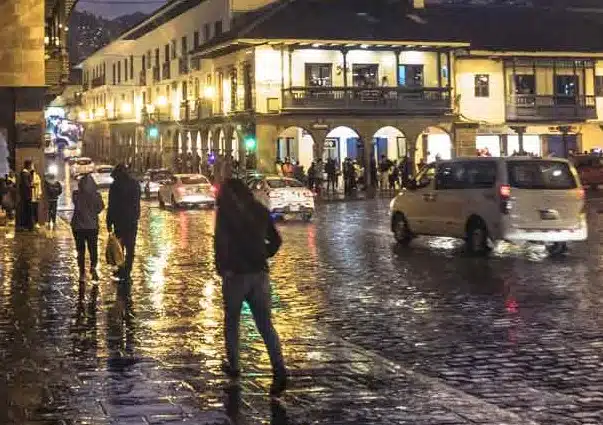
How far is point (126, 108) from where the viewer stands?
81312mm

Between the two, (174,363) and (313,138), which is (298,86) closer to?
(313,138)

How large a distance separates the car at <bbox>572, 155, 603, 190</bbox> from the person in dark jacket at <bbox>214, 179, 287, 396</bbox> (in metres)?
39.5

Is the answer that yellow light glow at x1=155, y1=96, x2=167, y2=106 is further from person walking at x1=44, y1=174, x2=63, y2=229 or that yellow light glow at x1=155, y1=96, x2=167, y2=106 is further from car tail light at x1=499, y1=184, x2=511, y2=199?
car tail light at x1=499, y1=184, x2=511, y2=199

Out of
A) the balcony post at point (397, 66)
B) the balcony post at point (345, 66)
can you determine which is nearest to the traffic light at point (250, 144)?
the balcony post at point (345, 66)

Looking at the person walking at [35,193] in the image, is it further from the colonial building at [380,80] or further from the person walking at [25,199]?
the colonial building at [380,80]

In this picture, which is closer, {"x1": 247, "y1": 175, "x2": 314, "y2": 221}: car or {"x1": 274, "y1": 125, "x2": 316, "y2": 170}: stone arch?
{"x1": 247, "y1": 175, "x2": 314, "y2": 221}: car

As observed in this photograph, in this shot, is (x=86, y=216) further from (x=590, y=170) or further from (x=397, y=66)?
(x=397, y=66)

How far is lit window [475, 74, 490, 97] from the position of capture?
54.0m

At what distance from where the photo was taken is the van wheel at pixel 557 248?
61.8 ft

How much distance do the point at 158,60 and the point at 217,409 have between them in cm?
6508

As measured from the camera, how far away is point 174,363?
8.97 metres

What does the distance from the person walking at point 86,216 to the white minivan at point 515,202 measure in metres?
7.33

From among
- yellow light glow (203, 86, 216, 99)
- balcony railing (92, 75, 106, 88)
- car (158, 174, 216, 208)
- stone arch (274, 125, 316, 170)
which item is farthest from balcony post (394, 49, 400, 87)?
balcony railing (92, 75, 106, 88)

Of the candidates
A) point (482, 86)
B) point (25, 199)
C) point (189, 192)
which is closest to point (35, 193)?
point (25, 199)
